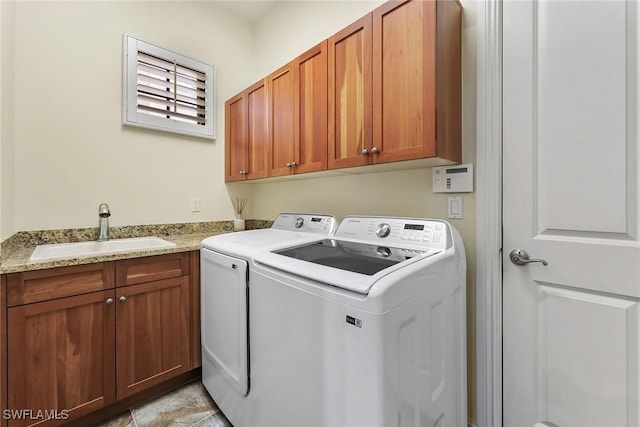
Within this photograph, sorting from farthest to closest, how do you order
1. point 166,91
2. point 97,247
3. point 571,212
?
point 166,91 < point 97,247 < point 571,212

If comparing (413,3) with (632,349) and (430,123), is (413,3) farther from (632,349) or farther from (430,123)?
(632,349)

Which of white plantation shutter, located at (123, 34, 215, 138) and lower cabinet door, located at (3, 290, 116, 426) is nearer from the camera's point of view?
lower cabinet door, located at (3, 290, 116, 426)

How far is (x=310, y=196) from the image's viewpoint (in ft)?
7.13

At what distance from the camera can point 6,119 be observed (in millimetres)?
1481

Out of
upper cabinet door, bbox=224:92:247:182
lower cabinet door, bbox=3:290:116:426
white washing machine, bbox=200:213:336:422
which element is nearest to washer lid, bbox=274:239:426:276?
white washing machine, bbox=200:213:336:422

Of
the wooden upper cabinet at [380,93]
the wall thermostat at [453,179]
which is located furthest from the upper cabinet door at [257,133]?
the wall thermostat at [453,179]

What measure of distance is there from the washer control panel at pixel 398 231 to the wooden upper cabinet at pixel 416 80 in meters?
0.32

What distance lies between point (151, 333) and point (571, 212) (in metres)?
2.11

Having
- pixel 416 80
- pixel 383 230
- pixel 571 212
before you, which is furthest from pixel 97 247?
pixel 571 212

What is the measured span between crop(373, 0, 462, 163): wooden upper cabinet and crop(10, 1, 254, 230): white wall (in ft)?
5.49

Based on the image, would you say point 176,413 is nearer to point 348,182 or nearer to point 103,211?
point 103,211

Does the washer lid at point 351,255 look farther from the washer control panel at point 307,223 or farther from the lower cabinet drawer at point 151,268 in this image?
the lower cabinet drawer at point 151,268

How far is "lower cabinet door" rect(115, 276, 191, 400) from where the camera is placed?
4.95 ft

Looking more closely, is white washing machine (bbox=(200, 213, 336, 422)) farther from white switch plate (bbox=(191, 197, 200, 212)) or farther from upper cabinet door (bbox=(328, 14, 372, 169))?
white switch plate (bbox=(191, 197, 200, 212))
